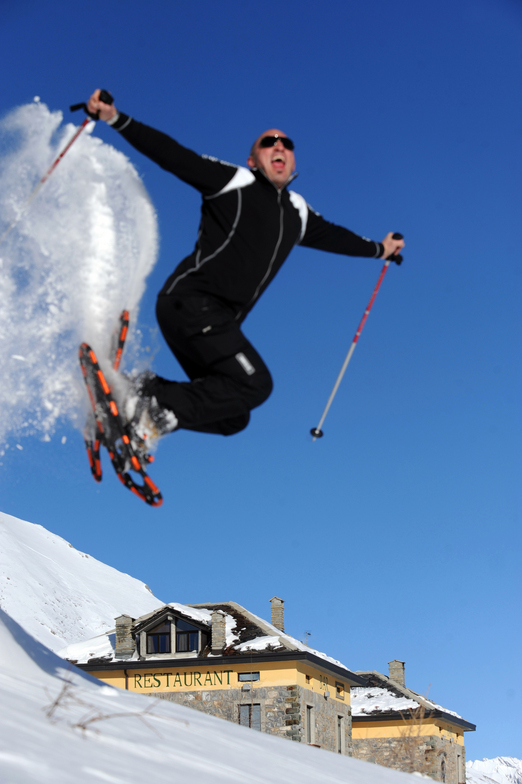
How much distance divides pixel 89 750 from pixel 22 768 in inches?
24.2

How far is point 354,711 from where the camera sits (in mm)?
30750

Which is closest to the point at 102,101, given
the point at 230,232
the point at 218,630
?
the point at 230,232

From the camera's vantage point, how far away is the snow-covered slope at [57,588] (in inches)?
3580

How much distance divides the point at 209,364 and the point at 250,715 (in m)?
20.7

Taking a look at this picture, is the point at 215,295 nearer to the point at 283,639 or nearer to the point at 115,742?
the point at 115,742

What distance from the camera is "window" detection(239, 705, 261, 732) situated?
22875 mm

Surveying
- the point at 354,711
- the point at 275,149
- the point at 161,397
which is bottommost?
the point at 161,397

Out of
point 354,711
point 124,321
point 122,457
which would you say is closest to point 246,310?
point 124,321

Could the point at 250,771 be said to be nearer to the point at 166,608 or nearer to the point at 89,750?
the point at 89,750

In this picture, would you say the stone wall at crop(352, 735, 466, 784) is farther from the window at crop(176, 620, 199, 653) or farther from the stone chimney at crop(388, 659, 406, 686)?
the window at crop(176, 620, 199, 653)

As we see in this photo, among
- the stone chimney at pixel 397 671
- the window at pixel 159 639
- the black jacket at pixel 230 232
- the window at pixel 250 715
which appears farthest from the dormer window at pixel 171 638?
the black jacket at pixel 230 232

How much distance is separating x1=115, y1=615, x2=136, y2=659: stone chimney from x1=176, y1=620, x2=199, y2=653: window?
1387 mm

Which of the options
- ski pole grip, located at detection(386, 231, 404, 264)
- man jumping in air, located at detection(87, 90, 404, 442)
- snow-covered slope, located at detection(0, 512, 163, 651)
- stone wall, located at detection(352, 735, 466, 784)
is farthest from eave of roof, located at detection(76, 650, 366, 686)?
snow-covered slope, located at detection(0, 512, 163, 651)

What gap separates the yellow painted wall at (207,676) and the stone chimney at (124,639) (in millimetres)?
549
